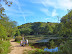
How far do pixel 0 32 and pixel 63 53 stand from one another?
10.9m

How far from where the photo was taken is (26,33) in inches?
2330

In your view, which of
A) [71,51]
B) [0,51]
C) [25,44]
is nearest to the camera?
[71,51]

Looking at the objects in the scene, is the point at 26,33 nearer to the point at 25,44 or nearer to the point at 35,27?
the point at 35,27

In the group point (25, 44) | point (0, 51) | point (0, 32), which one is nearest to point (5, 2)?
point (0, 51)

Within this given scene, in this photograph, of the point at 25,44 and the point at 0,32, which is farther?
the point at 0,32

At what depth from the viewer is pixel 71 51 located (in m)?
5.23

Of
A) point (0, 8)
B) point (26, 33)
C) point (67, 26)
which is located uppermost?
point (0, 8)

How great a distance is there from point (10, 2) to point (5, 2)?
0.22 meters

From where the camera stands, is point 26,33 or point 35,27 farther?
point 35,27

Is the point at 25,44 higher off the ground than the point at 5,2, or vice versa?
the point at 5,2

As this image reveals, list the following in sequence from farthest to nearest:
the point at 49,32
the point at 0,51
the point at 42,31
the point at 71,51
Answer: the point at 42,31, the point at 49,32, the point at 0,51, the point at 71,51

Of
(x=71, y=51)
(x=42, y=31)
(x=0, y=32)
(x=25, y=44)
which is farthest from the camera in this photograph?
Answer: (x=42, y=31)

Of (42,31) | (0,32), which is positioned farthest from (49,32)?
(0,32)

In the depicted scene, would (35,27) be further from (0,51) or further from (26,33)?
(0,51)
